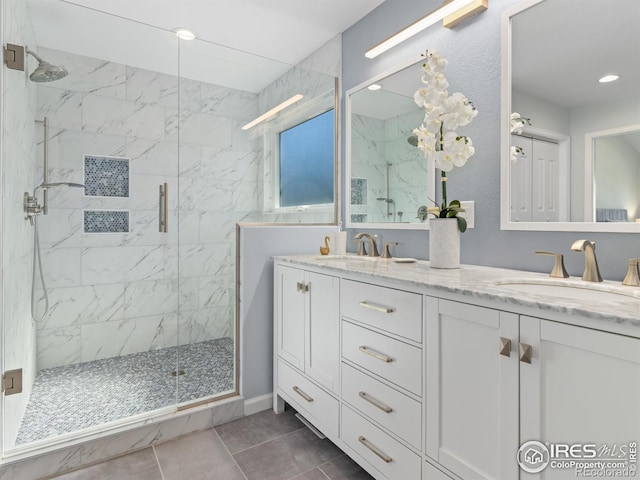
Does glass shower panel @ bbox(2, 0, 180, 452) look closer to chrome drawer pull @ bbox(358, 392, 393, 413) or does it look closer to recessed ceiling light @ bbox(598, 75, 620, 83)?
chrome drawer pull @ bbox(358, 392, 393, 413)

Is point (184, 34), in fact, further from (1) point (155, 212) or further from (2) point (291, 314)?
(2) point (291, 314)

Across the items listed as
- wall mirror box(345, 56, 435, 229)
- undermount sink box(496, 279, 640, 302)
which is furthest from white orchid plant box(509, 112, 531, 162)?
undermount sink box(496, 279, 640, 302)

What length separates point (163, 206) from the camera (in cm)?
210

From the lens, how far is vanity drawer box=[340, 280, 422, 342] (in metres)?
1.17

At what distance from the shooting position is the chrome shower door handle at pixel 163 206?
6.88ft

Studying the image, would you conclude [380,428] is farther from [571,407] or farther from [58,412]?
[58,412]

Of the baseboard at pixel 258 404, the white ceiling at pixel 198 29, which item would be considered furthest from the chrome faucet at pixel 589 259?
the white ceiling at pixel 198 29

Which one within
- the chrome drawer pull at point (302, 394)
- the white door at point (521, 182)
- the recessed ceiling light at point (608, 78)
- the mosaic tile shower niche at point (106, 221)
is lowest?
the chrome drawer pull at point (302, 394)

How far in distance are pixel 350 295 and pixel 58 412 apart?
167 cm

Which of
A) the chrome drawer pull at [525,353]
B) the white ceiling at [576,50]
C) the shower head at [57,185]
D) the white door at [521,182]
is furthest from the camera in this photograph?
the shower head at [57,185]

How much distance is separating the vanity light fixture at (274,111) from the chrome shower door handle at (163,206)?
60 centimetres

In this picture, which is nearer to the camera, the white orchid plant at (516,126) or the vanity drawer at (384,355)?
the vanity drawer at (384,355)

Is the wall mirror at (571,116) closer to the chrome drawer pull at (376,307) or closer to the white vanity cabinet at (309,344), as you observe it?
the chrome drawer pull at (376,307)

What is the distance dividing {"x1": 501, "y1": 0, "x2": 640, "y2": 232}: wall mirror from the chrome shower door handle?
1781 millimetres
